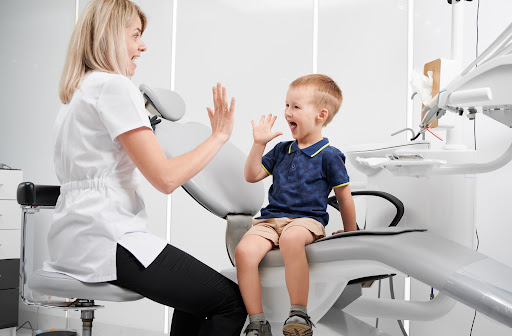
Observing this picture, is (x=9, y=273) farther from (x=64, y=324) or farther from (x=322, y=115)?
(x=322, y=115)

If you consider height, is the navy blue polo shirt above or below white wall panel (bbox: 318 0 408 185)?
below

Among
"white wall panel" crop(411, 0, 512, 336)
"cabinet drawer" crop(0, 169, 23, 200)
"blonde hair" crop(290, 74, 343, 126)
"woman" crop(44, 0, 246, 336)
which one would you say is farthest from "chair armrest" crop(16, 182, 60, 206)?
"cabinet drawer" crop(0, 169, 23, 200)

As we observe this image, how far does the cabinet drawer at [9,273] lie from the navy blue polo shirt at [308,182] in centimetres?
254

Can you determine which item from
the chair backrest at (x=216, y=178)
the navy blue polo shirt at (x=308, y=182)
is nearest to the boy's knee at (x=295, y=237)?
the navy blue polo shirt at (x=308, y=182)

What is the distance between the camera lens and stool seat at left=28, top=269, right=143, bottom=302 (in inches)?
51.8

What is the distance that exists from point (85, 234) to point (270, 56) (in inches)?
73.5

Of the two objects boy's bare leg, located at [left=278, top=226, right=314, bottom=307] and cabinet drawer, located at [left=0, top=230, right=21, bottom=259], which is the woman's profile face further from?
cabinet drawer, located at [left=0, top=230, right=21, bottom=259]

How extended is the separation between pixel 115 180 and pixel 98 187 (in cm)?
4

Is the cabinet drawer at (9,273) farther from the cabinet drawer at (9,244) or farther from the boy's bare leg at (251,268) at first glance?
the boy's bare leg at (251,268)

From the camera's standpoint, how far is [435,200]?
5.92 feet

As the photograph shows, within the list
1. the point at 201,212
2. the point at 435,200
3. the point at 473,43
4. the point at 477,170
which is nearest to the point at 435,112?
the point at 477,170

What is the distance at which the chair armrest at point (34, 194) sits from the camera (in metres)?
1.61

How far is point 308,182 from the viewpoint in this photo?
168 centimetres

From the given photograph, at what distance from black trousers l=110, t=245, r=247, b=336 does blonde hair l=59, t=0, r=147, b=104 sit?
476 millimetres
